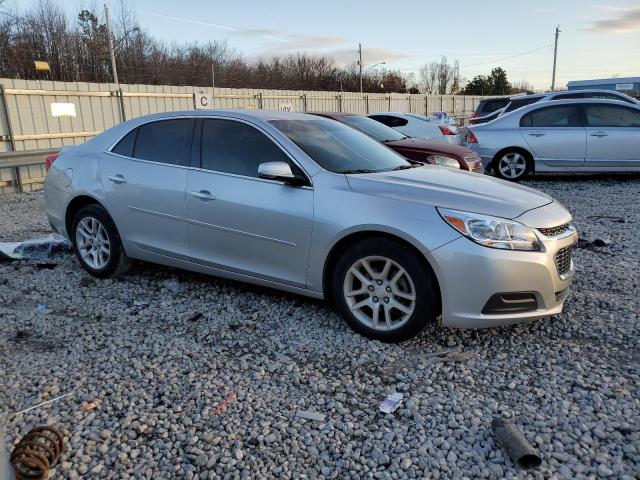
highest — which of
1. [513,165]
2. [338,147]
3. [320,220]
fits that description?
[338,147]

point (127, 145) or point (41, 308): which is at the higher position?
point (127, 145)

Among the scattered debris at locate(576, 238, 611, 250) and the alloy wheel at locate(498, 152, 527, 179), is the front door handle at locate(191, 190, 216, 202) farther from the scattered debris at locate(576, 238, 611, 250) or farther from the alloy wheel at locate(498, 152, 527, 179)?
the alloy wheel at locate(498, 152, 527, 179)

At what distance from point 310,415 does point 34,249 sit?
4495mm

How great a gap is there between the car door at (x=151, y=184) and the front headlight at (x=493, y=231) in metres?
2.22

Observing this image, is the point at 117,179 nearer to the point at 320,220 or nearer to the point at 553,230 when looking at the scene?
the point at 320,220

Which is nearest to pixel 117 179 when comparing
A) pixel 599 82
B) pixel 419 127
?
pixel 419 127

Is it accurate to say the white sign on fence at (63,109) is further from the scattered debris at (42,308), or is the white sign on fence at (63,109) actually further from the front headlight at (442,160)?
the scattered debris at (42,308)

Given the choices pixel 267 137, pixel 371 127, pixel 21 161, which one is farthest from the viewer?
pixel 21 161

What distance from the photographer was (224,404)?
3078 millimetres

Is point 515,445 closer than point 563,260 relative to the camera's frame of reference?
Yes

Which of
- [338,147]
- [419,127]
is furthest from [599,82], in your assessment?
[338,147]

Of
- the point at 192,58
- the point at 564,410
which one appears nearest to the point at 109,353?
the point at 564,410

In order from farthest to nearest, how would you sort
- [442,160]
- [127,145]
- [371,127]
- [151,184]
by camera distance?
[371,127]
[442,160]
[127,145]
[151,184]

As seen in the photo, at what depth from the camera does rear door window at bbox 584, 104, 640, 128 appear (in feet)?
33.8
